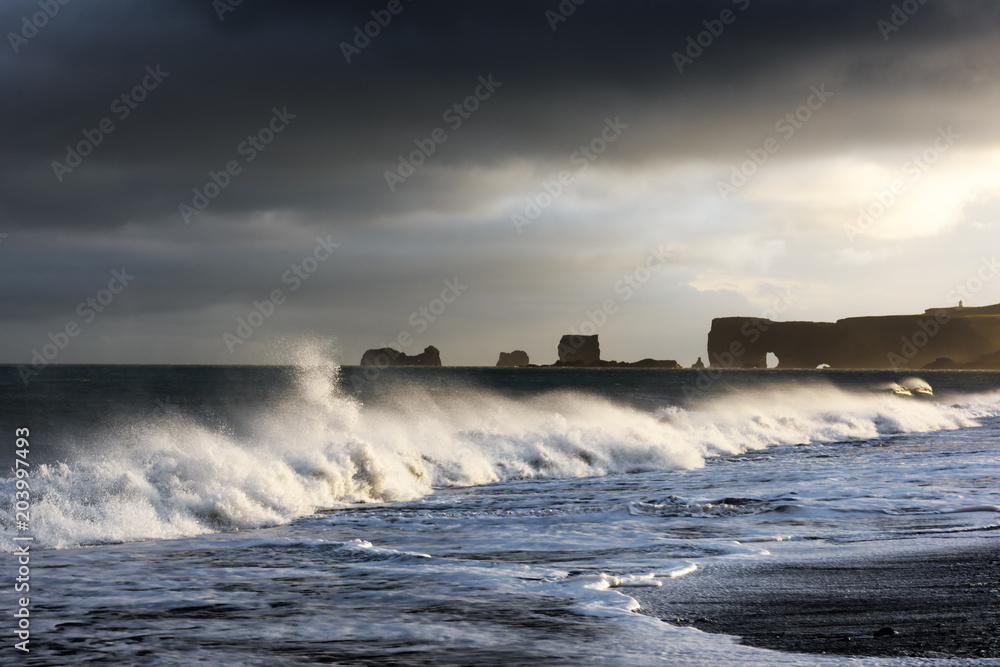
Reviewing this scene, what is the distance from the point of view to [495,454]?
23203 millimetres

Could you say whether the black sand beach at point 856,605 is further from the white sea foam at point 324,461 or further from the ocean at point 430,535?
the white sea foam at point 324,461

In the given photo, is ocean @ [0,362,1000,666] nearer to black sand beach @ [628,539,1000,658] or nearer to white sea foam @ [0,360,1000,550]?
white sea foam @ [0,360,1000,550]

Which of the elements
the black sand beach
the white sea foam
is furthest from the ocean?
the black sand beach

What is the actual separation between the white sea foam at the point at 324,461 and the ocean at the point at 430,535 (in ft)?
0.21

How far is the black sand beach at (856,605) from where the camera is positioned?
609cm

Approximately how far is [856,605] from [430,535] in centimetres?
619

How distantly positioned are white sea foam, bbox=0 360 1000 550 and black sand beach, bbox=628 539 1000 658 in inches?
332

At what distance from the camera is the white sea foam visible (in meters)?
12.8

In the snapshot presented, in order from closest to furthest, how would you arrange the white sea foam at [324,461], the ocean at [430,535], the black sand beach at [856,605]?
1. the black sand beach at [856,605]
2. the ocean at [430,535]
3. the white sea foam at [324,461]

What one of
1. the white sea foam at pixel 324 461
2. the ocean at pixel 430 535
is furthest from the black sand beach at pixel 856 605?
the white sea foam at pixel 324 461

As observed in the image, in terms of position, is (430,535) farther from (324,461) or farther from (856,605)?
(324,461)

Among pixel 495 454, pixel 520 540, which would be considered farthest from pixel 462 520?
pixel 495 454

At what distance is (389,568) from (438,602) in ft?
6.12

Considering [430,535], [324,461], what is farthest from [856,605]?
[324,461]
